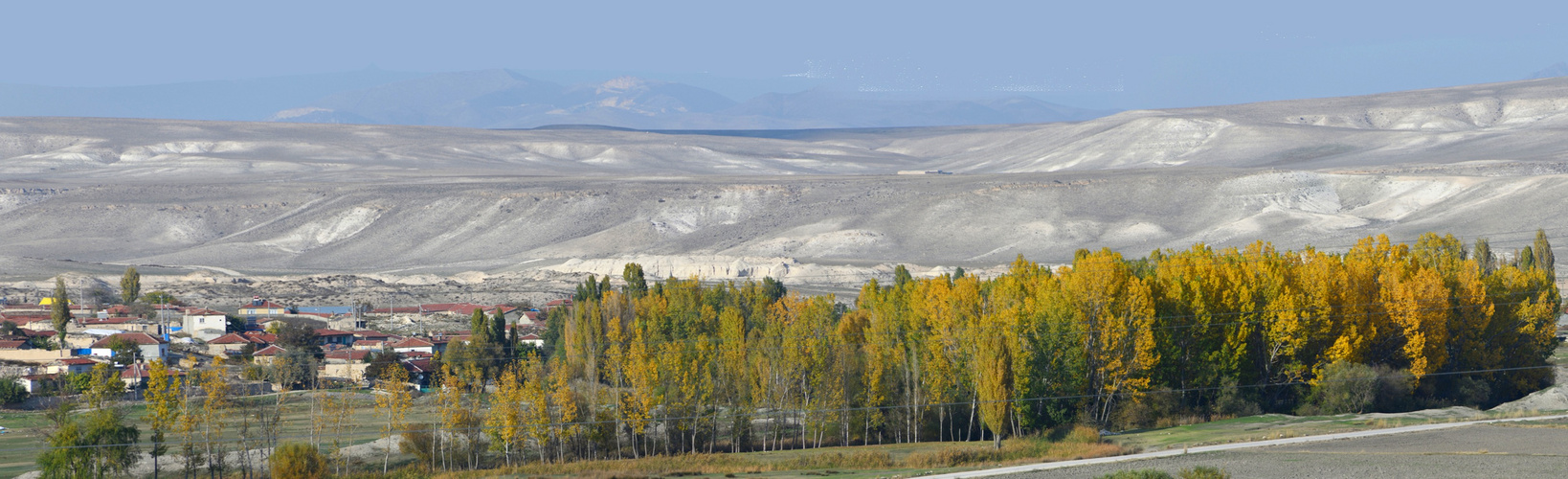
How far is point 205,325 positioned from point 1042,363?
151ft

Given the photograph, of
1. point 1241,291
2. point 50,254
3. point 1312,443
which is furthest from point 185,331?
point 50,254

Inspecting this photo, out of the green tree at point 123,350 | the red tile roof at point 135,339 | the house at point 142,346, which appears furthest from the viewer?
the red tile roof at point 135,339

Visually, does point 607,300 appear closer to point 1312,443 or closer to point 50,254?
point 1312,443

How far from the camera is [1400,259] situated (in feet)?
181

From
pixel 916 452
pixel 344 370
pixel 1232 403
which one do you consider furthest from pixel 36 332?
pixel 1232 403

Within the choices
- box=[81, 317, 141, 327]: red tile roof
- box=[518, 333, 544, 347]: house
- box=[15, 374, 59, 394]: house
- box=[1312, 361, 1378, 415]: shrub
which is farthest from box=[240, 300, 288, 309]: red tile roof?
box=[1312, 361, 1378, 415]: shrub

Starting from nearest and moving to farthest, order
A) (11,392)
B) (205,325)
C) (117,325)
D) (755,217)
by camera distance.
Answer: (11,392) → (205,325) → (117,325) → (755,217)

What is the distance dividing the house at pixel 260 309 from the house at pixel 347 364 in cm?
2309

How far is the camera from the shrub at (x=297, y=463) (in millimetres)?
40156

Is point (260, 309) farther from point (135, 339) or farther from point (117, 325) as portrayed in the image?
point (135, 339)

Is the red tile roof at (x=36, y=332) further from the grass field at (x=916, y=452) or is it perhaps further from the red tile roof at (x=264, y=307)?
the grass field at (x=916, y=452)

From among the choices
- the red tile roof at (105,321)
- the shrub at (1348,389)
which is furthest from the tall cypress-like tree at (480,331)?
the shrub at (1348,389)

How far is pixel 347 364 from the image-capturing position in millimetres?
65250

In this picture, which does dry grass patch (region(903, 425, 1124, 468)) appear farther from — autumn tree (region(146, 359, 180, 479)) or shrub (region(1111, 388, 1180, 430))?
autumn tree (region(146, 359, 180, 479))
